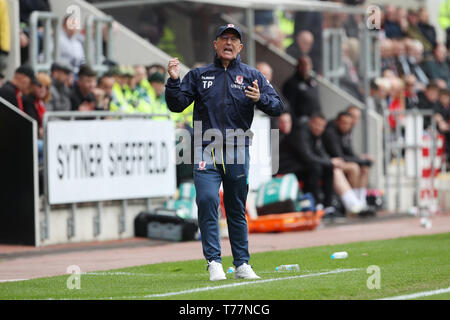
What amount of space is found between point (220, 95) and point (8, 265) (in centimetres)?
420

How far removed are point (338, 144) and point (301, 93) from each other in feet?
3.80

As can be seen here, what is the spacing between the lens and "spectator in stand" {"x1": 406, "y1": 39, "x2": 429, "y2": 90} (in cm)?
2652

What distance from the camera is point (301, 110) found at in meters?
20.8

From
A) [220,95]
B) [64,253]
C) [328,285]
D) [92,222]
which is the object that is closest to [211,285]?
[328,285]

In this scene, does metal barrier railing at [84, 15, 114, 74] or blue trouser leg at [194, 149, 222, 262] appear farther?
metal barrier railing at [84, 15, 114, 74]

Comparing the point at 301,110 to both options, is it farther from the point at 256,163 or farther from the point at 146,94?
the point at 146,94

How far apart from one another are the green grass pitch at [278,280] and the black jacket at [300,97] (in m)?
7.61

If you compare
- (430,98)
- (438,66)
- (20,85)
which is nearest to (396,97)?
(430,98)

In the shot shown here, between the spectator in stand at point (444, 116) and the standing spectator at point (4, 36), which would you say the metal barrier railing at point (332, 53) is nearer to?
the spectator in stand at point (444, 116)

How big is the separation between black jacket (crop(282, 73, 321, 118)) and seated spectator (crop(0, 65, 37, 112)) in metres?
6.34

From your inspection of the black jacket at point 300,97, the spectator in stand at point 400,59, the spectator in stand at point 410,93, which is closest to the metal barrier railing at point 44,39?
the black jacket at point 300,97

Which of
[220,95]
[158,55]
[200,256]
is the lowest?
[200,256]

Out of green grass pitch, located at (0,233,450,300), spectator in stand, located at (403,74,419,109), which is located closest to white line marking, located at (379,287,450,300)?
green grass pitch, located at (0,233,450,300)

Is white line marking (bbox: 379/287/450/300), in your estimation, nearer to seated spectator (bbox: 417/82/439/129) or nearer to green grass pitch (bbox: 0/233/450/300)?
green grass pitch (bbox: 0/233/450/300)
